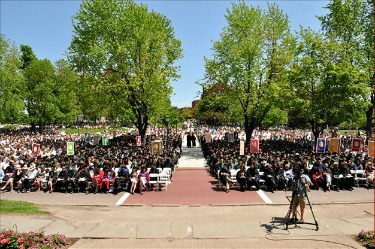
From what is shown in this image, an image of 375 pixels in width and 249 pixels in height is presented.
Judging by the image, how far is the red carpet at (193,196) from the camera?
1459cm

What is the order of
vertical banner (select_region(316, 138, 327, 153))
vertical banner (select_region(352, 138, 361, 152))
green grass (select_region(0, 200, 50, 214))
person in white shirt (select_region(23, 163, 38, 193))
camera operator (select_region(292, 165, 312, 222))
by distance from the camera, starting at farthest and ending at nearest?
vertical banner (select_region(316, 138, 327, 153)), vertical banner (select_region(352, 138, 361, 152)), person in white shirt (select_region(23, 163, 38, 193)), green grass (select_region(0, 200, 50, 214)), camera operator (select_region(292, 165, 312, 222))

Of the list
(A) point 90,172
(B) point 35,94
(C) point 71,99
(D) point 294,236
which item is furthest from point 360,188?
(C) point 71,99

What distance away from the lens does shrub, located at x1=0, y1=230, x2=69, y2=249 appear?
8625 mm

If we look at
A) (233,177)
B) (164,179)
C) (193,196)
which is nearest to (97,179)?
(164,179)

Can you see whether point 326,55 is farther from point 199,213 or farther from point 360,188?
point 199,213

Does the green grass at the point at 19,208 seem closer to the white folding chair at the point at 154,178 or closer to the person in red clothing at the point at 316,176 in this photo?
the white folding chair at the point at 154,178

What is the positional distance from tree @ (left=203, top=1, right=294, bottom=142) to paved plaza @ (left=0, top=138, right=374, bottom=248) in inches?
670

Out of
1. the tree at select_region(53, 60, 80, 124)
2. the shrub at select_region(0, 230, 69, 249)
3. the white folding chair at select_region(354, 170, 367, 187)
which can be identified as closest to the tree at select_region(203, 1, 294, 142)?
the white folding chair at select_region(354, 170, 367, 187)

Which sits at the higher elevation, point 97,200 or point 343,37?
point 343,37

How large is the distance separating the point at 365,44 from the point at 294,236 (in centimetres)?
2932

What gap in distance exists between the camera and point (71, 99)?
220 ft

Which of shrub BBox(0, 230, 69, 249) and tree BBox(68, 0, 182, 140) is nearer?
shrub BBox(0, 230, 69, 249)

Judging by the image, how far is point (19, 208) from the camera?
1302 centimetres

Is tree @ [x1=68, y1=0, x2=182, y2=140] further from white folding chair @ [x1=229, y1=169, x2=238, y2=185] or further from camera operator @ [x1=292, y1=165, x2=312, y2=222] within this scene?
camera operator @ [x1=292, y1=165, x2=312, y2=222]
